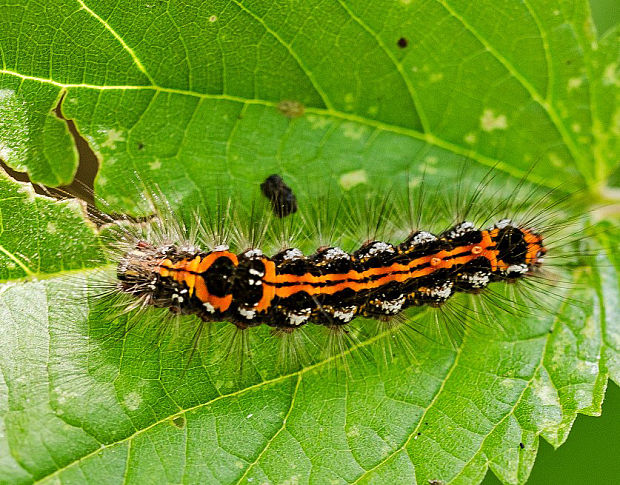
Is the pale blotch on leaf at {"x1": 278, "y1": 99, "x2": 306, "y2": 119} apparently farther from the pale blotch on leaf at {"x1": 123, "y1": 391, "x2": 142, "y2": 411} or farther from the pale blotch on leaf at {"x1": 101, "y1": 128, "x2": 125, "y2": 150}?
the pale blotch on leaf at {"x1": 123, "y1": 391, "x2": 142, "y2": 411}

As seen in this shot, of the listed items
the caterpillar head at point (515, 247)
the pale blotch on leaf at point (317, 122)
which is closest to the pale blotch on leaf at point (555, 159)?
the caterpillar head at point (515, 247)

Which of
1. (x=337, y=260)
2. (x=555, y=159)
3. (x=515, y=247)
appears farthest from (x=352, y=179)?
(x=555, y=159)

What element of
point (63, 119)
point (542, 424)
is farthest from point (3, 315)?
point (542, 424)

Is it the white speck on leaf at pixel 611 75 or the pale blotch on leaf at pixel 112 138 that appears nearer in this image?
the pale blotch on leaf at pixel 112 138

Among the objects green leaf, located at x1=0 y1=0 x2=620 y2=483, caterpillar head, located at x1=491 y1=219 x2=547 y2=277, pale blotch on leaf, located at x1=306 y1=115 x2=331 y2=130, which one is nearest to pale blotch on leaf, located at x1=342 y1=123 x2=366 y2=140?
green leaf, located at x1=0 y1=0 x2=620 y2=483

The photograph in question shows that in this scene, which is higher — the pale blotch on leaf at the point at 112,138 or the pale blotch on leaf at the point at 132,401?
the pale blotch on leaf at the point at 112,138

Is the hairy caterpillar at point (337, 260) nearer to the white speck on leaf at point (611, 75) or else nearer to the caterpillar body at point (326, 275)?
the caterpillar body at point (326, 275)
